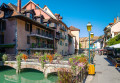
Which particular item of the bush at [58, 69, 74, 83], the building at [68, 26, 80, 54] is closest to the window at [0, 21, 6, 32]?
the bush at [58, 69, 74, 83]

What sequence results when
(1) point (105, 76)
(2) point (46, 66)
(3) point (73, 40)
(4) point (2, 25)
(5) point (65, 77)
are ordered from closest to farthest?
(5) point (65, 77) < (1) point (105, 76) < (2) point (46, 66) < (4) point (2, 25) < (3) point (73, 40)

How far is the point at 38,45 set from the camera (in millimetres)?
24922

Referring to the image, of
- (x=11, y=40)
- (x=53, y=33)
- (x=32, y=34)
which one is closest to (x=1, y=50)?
(x=11, y=40)

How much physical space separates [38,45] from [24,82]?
13.2m

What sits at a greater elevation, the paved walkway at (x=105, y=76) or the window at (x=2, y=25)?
the window at (x=2, y=25)

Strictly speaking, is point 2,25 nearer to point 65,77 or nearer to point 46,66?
point 46,66

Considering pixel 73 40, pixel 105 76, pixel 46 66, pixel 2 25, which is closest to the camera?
pixel 105 76

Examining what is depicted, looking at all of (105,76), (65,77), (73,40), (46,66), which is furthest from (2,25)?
(73,40)

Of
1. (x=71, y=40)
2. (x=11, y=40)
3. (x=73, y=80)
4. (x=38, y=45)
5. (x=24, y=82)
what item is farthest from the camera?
(x=71, y=40)

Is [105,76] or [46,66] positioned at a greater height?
[46,66]

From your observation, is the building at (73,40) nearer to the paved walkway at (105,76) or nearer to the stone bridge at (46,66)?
the stone bridge at (46,66)

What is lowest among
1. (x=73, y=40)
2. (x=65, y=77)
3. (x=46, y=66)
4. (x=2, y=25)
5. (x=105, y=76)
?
(x=105, y=76)

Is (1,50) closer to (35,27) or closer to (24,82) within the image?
(35,27)

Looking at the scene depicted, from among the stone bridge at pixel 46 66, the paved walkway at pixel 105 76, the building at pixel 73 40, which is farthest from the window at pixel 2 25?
the building at pixel 73 40
